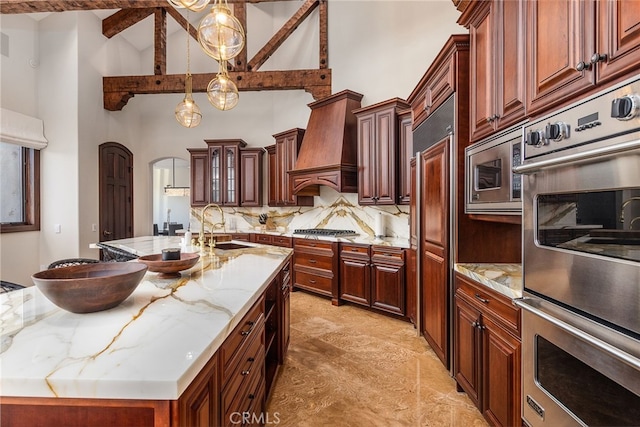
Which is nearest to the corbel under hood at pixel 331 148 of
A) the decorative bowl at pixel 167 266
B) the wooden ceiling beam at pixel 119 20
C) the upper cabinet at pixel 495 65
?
the upper cabinet at pixel 495 65

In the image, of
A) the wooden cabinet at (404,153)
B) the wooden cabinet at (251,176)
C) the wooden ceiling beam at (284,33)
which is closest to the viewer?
the wooden cabinet at (404,153)

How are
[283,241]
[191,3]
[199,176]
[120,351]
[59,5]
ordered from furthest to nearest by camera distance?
[199,176] < [283,241] < [59,5] < [191,3] < [120,351]

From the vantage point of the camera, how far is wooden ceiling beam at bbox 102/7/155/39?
204 inches

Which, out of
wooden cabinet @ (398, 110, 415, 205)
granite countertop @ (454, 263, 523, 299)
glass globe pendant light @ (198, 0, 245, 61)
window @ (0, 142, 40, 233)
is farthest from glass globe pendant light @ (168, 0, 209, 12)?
window @ (0, 142, 40, 233)

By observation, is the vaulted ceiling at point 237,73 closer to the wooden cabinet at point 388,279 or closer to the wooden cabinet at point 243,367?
the wooden cabinet at point 388,279

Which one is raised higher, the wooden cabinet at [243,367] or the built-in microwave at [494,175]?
the built-in microwave at [494,175]

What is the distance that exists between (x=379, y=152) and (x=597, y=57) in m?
2.83

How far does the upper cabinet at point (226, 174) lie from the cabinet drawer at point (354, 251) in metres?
2.51

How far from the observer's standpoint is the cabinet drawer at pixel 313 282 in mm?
4168

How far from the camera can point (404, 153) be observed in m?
3.72

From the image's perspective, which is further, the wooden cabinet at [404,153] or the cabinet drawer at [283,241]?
the cabinet drawer at [283,241]

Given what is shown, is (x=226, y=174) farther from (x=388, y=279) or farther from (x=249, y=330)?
(x=249, y=330)

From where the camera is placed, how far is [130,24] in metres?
5.32

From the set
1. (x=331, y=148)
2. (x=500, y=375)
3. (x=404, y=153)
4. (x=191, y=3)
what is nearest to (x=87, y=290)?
(x=191, y=3)
